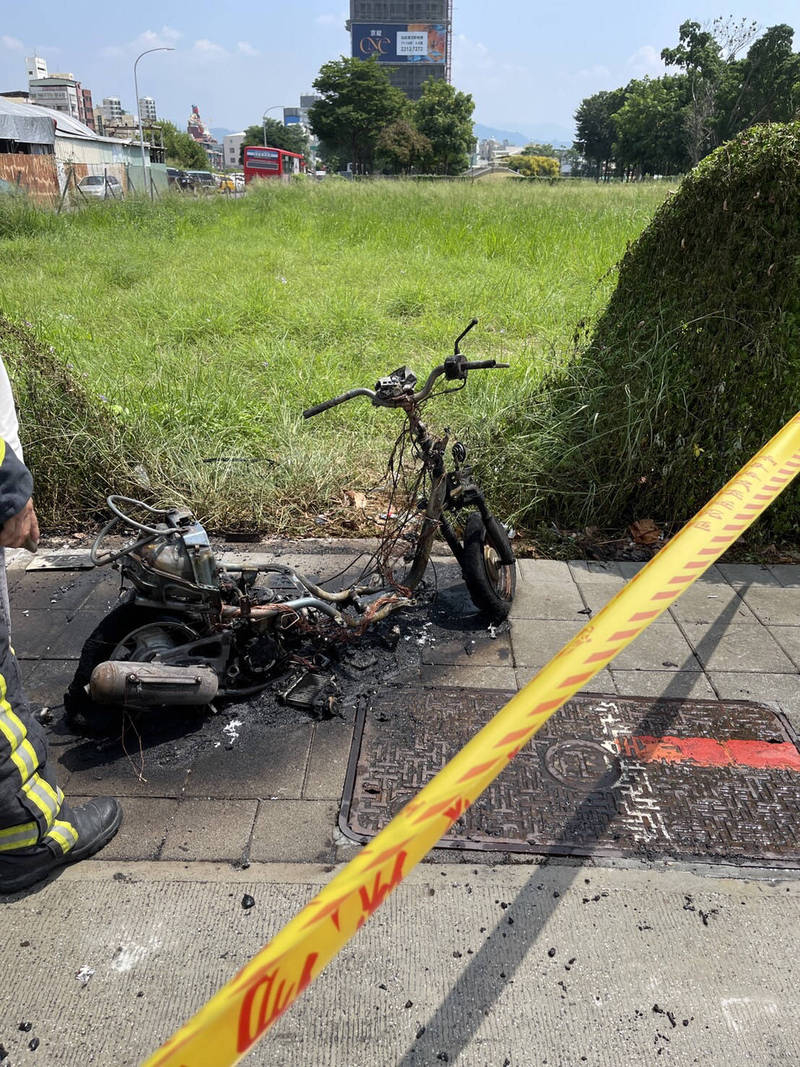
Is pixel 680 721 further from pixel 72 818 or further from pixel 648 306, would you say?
pixel 648 306

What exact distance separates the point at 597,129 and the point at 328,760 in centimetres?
10617

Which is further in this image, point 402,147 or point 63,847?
point 402,147

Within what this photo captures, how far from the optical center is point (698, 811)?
2.77m

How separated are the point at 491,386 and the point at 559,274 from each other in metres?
5.83

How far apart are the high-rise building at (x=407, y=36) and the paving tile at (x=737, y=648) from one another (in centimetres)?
17639

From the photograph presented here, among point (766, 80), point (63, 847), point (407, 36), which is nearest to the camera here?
point (63, 847)

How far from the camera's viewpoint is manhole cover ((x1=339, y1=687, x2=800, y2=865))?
2.65 meters

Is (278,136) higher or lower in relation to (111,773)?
higher

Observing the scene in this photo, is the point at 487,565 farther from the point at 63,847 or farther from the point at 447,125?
the point at 447,125

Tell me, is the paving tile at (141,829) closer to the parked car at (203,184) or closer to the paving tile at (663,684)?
the paving tile at (663,684)

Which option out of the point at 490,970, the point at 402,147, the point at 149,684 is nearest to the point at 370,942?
the point at 490,970

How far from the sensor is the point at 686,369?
4871 millimetres

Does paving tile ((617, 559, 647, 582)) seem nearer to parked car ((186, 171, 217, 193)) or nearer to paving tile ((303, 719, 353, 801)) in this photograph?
paving tile ((303, 719, 353, 801))

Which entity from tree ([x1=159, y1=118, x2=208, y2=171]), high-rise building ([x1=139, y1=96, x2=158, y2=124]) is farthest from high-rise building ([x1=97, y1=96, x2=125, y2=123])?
tree ([x1=159, y1=118, x2=208, y2=171])
